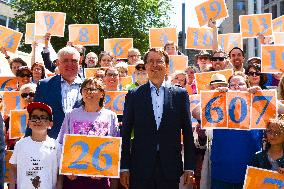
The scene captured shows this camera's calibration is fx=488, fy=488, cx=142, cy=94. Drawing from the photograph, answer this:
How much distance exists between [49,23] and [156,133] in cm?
598

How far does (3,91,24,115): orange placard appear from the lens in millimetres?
6891

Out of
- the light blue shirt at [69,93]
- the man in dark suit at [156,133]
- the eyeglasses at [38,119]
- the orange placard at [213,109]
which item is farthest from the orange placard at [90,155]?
the orange placard at [213,109]

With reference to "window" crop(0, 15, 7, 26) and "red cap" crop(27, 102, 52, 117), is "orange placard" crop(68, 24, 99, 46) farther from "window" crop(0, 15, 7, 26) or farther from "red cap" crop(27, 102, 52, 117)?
"window" crop(0, 15, 7, 26)

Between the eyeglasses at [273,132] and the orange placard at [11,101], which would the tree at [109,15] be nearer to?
the orange placard at [11,101]

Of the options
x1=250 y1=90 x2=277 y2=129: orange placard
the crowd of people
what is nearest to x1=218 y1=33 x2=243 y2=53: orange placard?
the crowd of people

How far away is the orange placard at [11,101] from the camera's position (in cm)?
689

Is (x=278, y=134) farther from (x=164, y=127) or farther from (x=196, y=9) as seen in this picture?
(x=196, y=9)

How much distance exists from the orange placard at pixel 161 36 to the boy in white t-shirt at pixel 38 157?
18.8 ft

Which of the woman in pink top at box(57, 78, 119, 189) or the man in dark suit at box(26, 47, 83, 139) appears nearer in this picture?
the woman in pink top at box(57, 78, 119, 189)

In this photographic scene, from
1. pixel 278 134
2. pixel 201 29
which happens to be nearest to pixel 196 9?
pixel 201 29

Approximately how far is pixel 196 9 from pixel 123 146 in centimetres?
575

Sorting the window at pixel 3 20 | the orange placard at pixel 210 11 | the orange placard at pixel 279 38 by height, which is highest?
the window at pixel 3 20

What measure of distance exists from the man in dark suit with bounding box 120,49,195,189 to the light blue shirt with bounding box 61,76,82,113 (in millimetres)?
822

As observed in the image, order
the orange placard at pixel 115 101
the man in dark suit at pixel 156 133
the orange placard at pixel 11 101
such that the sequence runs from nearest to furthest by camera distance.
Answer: the man in dark suit at pixel 156 133
the orange placard at pixel 115 101
the orange placard at pixel 11 101
